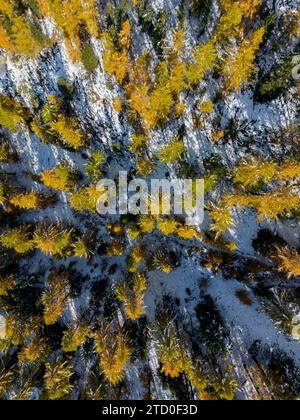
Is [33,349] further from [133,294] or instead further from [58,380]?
[133,294]

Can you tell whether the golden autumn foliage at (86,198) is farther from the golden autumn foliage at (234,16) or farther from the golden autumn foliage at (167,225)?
the golden autumn foliage at (234,16)

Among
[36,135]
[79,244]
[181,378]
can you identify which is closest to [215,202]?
[79,244]

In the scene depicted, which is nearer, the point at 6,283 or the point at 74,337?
the point at 74,337

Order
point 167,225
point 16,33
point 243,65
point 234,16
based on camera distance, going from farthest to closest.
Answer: point 167,225 → point 16,33 → point 243,65 → point 234,16

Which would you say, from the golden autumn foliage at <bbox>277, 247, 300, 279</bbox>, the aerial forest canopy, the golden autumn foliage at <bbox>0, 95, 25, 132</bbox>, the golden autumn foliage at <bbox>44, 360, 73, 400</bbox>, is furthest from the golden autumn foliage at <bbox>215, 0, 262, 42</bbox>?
the golden autumn foliage at <bbox>44, 360, 73, 400</bbox>

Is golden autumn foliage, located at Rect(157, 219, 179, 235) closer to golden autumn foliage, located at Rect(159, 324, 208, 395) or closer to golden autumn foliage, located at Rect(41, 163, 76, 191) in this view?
golden autumn foliage, located at Rect(159, 324, 208, 395)

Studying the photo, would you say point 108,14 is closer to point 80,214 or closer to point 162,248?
point 80,214

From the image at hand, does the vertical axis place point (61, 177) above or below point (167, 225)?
above

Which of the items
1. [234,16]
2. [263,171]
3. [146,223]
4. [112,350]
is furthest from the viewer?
[146,223]

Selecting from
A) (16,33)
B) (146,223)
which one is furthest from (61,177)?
(16,33)
